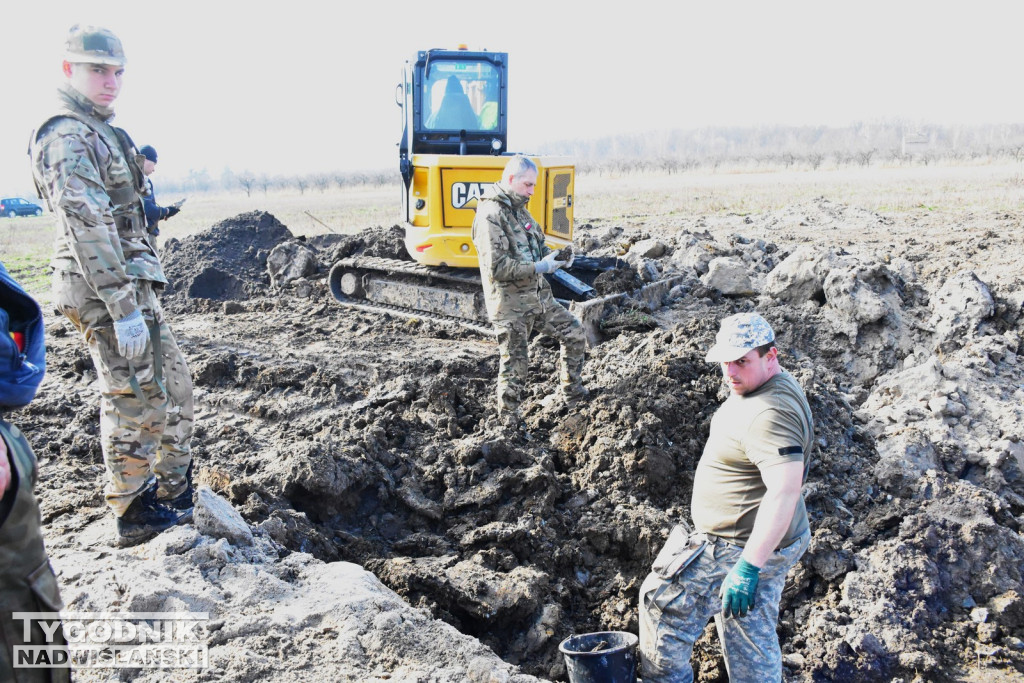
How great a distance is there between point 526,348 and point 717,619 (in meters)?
3.23

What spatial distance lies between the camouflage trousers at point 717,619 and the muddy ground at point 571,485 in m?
0.72

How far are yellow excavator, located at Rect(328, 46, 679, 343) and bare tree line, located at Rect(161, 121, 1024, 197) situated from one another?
35605 mm

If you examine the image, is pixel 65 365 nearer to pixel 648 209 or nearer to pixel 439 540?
pixel 439 540

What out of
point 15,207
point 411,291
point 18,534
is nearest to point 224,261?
point 411,291

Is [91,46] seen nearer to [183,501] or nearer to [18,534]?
[183,501]

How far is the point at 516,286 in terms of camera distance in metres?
6.22

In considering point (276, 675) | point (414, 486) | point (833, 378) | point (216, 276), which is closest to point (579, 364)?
point (414, 486)

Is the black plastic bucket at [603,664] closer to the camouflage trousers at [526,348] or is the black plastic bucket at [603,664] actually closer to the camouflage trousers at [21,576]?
the camouflage trousers at [21,576]

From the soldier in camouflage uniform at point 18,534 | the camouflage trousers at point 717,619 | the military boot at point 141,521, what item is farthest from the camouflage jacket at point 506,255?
the soldier in camouflage uniform at point 18,534

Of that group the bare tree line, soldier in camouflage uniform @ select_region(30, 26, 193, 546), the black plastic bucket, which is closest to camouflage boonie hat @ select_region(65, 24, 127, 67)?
soldier in camouflage uniform @ select_region(30, 26, 193, 546)

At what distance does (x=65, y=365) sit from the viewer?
25.9 feet

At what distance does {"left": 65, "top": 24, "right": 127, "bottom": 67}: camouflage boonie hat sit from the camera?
12.3 ft

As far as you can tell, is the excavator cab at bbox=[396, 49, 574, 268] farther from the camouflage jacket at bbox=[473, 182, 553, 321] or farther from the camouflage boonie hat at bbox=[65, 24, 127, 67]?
the camouflage boonie hat at bbox=[65, 24, 127, 67]

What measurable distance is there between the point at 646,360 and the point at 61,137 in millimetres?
4418
